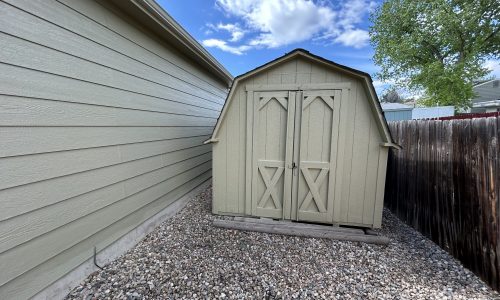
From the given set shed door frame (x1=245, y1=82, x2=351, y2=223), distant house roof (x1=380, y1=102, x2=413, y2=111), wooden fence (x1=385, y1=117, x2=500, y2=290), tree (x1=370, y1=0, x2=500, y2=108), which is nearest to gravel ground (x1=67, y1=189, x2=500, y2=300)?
wooden fence (x1=385, y1=117, x2=500, y2=290)

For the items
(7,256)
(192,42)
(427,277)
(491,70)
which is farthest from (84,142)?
(491,70)

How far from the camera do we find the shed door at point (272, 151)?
330cm

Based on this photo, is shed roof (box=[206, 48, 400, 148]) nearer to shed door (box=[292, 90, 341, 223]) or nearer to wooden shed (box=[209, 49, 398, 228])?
wooden shed (box=[209, 49, 398, 228])

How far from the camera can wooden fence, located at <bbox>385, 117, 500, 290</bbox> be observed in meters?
2.16

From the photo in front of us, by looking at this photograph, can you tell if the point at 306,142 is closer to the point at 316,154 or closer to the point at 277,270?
the point at 316,154

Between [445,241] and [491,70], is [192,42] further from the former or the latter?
[491,70]

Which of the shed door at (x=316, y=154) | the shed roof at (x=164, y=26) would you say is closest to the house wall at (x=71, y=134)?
the shed roof at (x=164, y=26)

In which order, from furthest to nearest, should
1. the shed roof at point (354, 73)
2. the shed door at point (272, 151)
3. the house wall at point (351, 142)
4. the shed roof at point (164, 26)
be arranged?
the shed door at point (272, 151) < the house wall at point (351, 142) < the shed roof at point (354, 73) < the shed roof at point (164, 26)

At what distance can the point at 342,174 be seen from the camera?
321cm

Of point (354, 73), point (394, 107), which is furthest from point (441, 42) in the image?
point (354, 73)

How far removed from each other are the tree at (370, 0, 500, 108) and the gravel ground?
45.4 ft

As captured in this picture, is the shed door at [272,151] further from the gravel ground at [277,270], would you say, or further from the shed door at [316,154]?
the gravel ground at [277,270]

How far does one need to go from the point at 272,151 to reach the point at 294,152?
357 mm

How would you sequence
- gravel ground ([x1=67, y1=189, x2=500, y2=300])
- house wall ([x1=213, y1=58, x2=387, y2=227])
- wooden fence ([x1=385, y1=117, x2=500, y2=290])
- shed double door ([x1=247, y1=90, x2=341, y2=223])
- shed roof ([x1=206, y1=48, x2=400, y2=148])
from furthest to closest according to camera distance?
shed double door ([x1=247, y1=90, x2=341, y2=223]) < house wall ([x1=213, y1=58, x2=387, y2=227]) < shed roof ([x1=206, y1=48, x2=400, y2=148]) < wooden fence ([x1=385, y1=117, x2=500, y2=290]) < gravel ground ([x1=67, y1=189, x2=500, y2=300])
